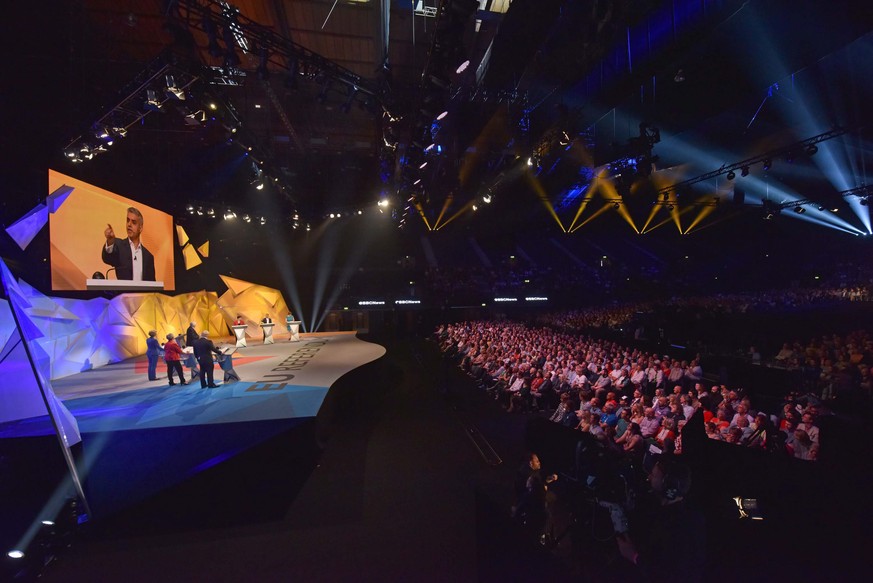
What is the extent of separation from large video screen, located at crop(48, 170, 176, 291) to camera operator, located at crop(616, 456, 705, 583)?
36.8 ft

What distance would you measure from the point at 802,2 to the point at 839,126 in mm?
6594

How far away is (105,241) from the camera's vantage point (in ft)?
33.0

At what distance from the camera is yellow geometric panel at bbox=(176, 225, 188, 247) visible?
45.3ft

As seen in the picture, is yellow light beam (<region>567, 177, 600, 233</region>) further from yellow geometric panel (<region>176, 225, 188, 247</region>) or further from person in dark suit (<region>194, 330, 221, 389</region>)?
yellow geometric panel (<region>176, 225, 188, 247</region>)

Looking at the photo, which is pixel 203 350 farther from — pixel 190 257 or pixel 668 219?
pixel 668 219

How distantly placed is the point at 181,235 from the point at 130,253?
3.34 m

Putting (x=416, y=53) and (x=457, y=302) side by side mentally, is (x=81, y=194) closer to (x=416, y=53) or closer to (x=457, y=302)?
(x=416, y=53)

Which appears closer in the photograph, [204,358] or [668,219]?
[204,358]

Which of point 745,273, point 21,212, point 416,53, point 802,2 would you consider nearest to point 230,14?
point 416,53

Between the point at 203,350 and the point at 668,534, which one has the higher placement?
the point at 203,350

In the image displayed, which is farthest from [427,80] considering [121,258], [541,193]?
[541,193]

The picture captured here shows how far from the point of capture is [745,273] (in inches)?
909

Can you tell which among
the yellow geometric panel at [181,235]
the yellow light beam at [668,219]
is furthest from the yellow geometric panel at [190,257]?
the yellow light beam at [668,219]

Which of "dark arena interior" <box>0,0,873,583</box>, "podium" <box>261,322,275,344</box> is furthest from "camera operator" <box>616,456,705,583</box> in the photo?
"podium" <box>261,322,275,344</box>
